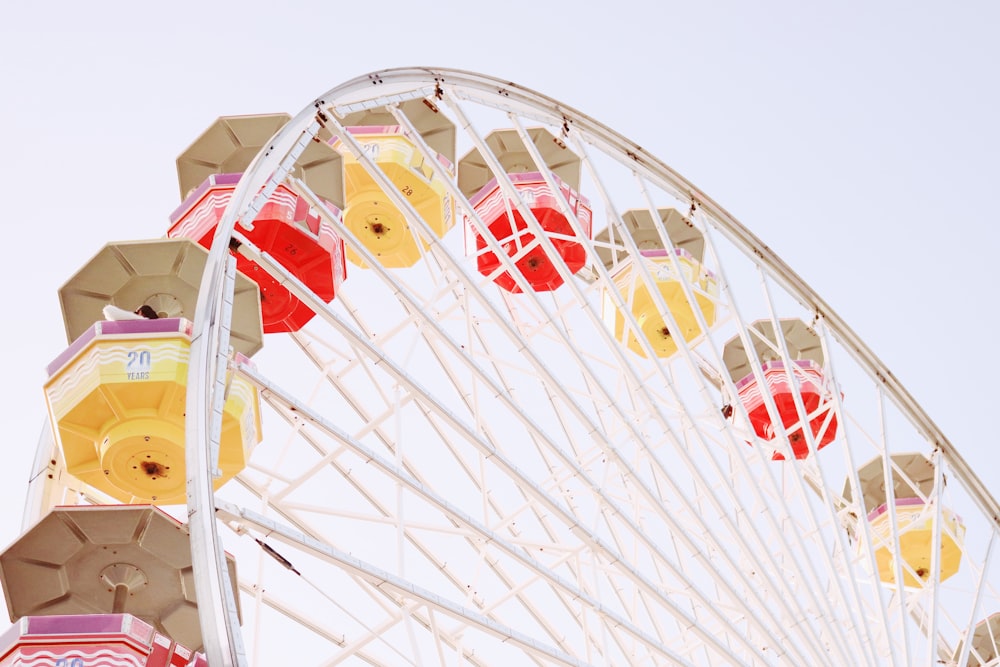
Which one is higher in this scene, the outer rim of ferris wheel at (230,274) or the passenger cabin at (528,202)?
the passenger cabin at (528,202)

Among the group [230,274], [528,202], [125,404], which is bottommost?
[125,404]

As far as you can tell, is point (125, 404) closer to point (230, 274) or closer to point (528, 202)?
point (230, 274)

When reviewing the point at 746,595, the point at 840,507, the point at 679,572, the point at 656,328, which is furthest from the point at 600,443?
the point at 840,507

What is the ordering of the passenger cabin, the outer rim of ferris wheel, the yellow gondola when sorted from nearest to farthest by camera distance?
the outer rim of ferris wheel
the yellow gondola
the passenger cabin

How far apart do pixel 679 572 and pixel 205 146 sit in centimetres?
505

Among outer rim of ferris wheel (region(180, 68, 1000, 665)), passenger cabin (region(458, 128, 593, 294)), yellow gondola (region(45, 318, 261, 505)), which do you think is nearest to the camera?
outer rim of ferris wheel (region(180, 68, 1000, 665))

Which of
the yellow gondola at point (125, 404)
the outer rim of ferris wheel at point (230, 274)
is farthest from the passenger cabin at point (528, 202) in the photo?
the yellow gondola at point (125, 404)

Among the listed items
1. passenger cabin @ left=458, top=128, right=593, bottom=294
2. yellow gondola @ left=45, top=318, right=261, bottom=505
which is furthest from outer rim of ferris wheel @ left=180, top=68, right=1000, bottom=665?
passenger cabin @ left=458, top=128, right=593, bottom=294

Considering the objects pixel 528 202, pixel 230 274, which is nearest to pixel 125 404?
pixel 230 274

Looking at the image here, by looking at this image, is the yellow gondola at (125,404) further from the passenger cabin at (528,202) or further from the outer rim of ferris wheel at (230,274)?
the passenger cabin at (528,202)

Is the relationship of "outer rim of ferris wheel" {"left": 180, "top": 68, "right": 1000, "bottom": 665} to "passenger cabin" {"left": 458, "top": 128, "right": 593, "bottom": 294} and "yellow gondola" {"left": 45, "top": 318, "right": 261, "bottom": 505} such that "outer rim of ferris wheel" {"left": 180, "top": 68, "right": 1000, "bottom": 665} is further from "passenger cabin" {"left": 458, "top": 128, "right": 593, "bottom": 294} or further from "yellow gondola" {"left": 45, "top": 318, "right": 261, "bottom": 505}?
"passenger cabin" {"left": 458, "top": 128, "right": 593, "bottom": 294}

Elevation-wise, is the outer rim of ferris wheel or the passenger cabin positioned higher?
the passenger cabin

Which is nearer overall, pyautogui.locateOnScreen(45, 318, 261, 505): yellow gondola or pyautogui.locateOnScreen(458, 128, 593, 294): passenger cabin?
pyautogui.locateOnScreen(45, 318, 261, 505): yellow gondola

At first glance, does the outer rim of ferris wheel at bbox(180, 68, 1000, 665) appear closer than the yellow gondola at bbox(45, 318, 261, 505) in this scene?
Yes
